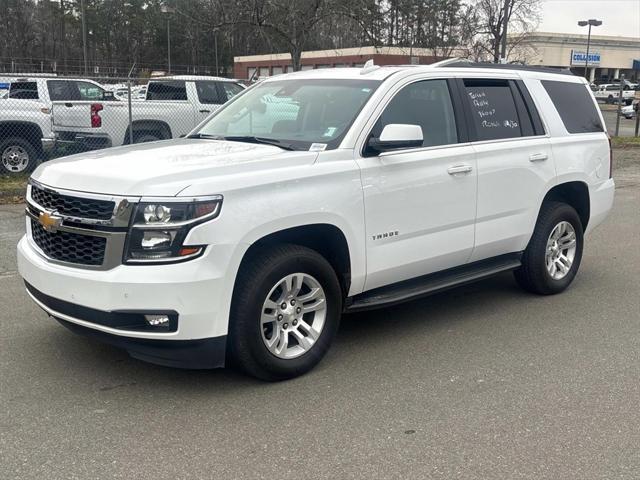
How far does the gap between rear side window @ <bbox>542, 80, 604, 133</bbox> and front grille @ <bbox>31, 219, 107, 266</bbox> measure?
166 inches

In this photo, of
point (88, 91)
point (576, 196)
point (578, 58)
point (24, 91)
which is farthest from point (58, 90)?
point (578, 58)

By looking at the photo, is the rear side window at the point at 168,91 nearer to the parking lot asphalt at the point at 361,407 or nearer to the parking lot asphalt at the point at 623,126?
the parking lot asphalt at the point at 361,407

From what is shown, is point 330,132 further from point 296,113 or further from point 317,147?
point 296,113

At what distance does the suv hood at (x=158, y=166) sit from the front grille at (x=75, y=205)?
0.06 m

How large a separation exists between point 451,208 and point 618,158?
15377mm

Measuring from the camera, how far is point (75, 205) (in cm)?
392

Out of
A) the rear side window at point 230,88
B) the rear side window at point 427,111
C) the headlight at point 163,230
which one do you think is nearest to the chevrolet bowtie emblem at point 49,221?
the headlight at point 163,230

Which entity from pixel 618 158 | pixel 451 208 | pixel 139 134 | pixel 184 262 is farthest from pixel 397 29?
pixel 184 262

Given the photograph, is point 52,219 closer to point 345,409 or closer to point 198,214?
point 198,214

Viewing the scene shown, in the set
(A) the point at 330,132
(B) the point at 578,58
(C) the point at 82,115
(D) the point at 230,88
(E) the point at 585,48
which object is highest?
(E) the point at 585,48

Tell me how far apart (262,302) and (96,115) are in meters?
9.93

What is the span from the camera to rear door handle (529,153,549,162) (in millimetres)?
5715

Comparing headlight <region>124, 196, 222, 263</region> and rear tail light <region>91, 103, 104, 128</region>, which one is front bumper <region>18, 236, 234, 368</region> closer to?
headlight <region>124, 196, 222, 263</region>

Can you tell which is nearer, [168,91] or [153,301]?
[153,301]
